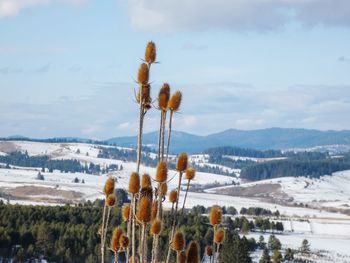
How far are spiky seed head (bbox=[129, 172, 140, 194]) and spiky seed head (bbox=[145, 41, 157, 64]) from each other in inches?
48.0

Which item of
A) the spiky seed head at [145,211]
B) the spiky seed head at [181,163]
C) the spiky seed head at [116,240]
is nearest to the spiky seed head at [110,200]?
the spiky seed head at [116,240]

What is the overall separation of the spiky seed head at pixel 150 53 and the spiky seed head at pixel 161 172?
106 cm

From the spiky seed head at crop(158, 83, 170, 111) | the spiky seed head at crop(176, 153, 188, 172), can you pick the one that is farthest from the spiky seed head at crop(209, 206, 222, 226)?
the spiky seed head at crop(158, 83, 170, 111)

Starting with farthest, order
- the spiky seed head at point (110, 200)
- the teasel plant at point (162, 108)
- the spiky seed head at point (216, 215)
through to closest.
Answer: the spiky seed head at point (110, 200) < the spiky seed head at point (216, 215) < the teasel plant at point (162, 108)

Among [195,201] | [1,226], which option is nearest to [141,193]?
[1,226]

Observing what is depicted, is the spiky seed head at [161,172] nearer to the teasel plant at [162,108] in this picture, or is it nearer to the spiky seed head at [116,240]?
the teasel plant at [162,108]

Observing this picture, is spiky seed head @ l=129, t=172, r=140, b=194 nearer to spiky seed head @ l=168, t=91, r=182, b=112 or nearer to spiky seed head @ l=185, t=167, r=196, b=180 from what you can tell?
spiky seed head @ l=168, t=91, r=182, b=112

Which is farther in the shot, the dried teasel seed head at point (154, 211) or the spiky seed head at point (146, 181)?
the spiky seed head at point (146, 181)

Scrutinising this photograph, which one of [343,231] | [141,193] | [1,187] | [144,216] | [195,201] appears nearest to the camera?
[144,216]

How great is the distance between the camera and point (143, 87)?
6.32m

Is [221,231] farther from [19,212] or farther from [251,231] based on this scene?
[251,231]

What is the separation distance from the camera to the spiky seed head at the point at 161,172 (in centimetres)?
629

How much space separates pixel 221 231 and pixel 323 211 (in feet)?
609

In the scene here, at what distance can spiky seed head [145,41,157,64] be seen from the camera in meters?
6.50
